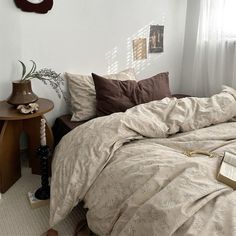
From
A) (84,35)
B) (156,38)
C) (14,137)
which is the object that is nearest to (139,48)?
(156,38)

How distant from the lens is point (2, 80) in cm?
208

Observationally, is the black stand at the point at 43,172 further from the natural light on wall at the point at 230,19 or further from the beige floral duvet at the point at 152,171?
the natural light on wall at the point at 230,19

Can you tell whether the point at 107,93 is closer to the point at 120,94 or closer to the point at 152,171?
the point at 120,94

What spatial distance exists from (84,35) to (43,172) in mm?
1170

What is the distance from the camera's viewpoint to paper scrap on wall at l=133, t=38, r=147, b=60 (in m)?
2.61

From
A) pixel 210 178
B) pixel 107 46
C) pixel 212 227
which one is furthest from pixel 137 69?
pixel 212 227

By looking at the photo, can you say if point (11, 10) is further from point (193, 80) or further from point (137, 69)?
point (193, 80)

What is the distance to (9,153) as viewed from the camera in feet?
6.47

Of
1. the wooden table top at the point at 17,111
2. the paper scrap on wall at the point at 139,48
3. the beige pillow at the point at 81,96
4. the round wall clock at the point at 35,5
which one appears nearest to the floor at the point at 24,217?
the wooden table top at the point at 17,111

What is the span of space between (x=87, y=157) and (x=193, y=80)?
69.0 inches

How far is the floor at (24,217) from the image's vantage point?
1.62m

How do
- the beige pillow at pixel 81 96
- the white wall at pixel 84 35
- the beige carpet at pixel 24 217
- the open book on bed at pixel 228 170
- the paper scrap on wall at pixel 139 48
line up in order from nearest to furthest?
the open book on bed at pixel 228 170 < the beige carpet at pixel 24 217 < the white wall at pixel 84 35 < the beige pillow at pixel 81 96 < the paper scrap on wall at pixel 139 48

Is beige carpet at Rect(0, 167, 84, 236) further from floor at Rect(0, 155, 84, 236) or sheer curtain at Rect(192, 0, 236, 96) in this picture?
sheer curtain at Rect(192, 0, 236, 96)

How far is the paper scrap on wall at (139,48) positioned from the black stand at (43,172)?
1311 millimetres
